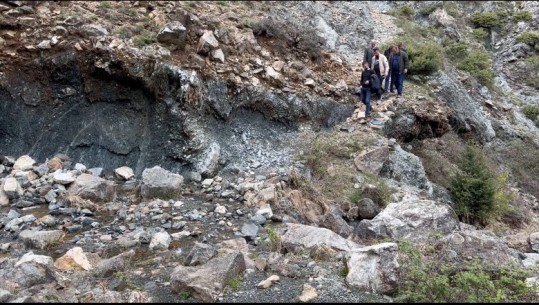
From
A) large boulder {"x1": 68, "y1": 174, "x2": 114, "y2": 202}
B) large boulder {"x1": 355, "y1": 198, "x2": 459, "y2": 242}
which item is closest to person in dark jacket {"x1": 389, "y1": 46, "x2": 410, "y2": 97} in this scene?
large boulder {"x1": 355, "y1": 198, "x2": 459, "y2": 242}

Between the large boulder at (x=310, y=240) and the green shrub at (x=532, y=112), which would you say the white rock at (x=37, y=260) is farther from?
the green shrub at (x=532, y=112)

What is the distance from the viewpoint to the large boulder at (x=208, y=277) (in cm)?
540

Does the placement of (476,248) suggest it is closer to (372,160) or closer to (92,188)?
(372,160)

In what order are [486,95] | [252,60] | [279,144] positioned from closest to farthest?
[279,144], [252,60], [486,95]

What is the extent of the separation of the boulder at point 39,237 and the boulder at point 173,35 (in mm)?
6003

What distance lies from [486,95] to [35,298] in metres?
18.0

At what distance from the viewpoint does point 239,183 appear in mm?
10430

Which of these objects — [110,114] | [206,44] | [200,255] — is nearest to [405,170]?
[206,44]

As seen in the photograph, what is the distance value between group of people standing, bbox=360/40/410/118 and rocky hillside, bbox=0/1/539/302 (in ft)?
1.62

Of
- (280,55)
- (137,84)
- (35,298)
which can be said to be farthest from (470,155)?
(35,298)

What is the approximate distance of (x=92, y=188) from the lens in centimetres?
928

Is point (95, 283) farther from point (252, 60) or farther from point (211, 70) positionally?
point (252, 60)

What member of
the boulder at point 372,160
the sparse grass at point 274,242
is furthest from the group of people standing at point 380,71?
the sparse grass at point 274,242

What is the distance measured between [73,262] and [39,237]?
1316 mm
